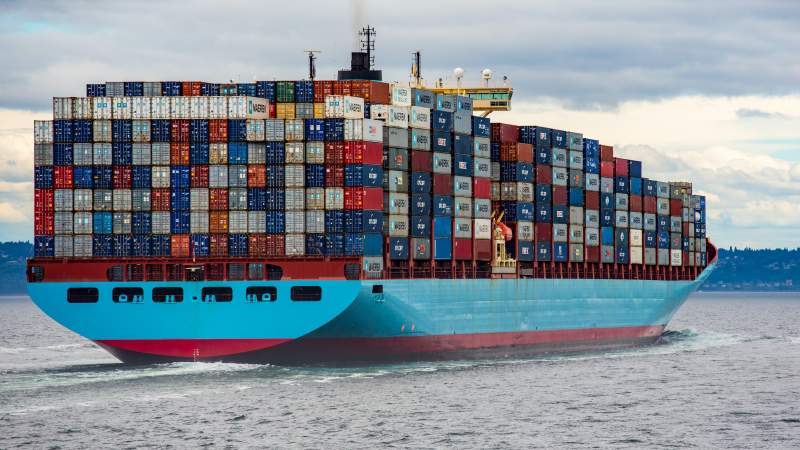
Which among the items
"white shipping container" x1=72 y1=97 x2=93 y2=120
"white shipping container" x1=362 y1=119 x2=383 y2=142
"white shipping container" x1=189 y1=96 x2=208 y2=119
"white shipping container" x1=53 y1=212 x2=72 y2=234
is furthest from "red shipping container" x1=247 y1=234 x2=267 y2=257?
"white shipping container" x1=72 y1=97 x2=93 y2=120

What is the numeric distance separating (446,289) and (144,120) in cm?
1963

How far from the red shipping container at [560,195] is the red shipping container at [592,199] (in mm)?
2936

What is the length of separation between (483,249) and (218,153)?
61.7 feet

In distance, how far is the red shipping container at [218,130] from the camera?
6975 centimetres

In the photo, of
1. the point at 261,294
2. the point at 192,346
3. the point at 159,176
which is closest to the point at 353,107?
the point at 159,176

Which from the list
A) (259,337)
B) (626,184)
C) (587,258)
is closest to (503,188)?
(587,258)

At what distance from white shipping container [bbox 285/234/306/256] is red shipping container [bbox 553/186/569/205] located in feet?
82.9

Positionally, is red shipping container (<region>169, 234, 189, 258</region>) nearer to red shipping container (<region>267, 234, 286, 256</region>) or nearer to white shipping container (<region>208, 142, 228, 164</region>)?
white shipping container (<region>208, 142, 228, 164</region>)

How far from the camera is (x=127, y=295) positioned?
227 feet

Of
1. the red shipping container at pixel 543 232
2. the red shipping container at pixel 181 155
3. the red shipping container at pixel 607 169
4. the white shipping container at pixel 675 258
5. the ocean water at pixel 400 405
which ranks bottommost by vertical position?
the ocean water at pixel 400 405

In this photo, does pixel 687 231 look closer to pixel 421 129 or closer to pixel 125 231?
pixel 421 129

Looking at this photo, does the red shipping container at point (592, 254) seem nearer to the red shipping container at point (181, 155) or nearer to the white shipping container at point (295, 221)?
the white shipping container at point (295, 221)

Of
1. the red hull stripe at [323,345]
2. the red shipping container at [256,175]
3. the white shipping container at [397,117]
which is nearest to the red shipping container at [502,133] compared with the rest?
the white shipping container at [397,117]

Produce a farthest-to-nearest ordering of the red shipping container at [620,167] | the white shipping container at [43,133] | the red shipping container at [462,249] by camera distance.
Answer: the red shipping container at [620,167]
the red shipping container at [462,249]
the white shipping container at [43,133]
